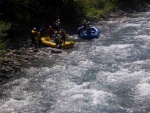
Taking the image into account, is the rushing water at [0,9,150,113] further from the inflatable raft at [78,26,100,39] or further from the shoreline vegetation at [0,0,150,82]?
the shoreline vegetation at [0,0,150,82]

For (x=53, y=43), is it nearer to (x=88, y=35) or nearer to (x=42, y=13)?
(x=88, y=35)

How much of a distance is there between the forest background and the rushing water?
10.9ft

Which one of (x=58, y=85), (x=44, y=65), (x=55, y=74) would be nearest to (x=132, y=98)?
(x=58, y=85)

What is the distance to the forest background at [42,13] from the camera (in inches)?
928

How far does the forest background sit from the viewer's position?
2356 centimetres

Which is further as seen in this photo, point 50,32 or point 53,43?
point 50,32

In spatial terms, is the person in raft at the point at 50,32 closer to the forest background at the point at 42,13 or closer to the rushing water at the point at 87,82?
the forest background at the point at 42,13

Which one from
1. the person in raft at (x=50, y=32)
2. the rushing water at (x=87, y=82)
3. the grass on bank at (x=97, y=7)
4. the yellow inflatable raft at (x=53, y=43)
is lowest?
the rushing water at (x=87, y=82)

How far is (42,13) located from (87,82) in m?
13.4

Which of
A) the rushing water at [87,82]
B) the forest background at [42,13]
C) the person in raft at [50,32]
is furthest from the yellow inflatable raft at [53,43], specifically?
the forest background at [42,13]

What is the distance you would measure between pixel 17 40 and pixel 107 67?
8.12 m

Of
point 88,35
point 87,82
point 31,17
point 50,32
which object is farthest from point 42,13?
point 87,82

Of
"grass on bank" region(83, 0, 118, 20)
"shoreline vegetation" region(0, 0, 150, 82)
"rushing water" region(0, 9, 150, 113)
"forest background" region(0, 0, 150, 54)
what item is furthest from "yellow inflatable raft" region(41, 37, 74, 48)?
"grass on bank" region(83, 0, 118, 20)

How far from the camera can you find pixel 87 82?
1630 cm
